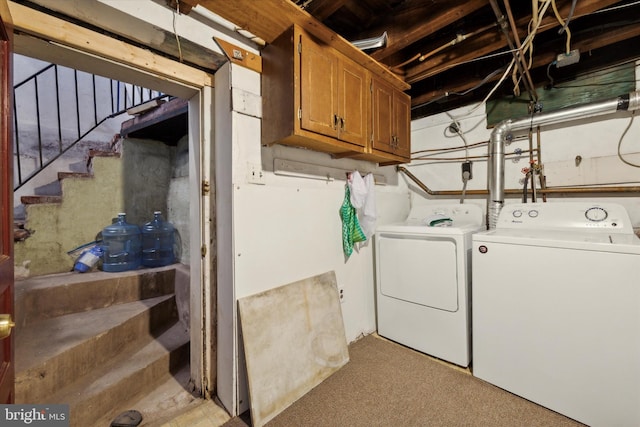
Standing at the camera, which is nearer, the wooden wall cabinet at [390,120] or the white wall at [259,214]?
the white wall at [259,214]

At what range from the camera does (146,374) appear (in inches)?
65.0

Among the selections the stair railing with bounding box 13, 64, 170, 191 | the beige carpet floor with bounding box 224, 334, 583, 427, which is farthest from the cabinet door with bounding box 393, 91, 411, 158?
the stair railing with bounding box 13, 64, 170, 191

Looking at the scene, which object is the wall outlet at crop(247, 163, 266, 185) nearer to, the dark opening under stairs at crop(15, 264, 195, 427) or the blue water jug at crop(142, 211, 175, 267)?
the dark opening under stairs at crop(15, 264, 195, 427)

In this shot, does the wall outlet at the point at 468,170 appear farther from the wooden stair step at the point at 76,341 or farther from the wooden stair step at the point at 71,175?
A: the wooden stair step at the point at 71,175

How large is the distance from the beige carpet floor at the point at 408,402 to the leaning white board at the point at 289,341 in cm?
9

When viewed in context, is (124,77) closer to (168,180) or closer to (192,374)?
(192,374)

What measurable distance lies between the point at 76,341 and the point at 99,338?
4.4 inches

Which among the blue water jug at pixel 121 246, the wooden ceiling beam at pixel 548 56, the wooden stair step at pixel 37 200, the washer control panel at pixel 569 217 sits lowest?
the blue water jug at pixel 121 246

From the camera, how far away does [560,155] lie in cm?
201

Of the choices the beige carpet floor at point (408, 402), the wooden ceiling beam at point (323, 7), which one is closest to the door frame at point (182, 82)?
the beige carpet floor at point (408, 402)

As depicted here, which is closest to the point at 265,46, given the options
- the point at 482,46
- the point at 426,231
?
the point at 482,46

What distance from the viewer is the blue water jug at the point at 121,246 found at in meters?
2.55

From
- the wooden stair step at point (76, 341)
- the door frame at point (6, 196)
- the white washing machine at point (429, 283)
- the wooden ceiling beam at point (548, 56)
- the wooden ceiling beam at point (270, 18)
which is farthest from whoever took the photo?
the white washing machine at point (429, 283)

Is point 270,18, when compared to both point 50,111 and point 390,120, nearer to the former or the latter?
point 390,120
